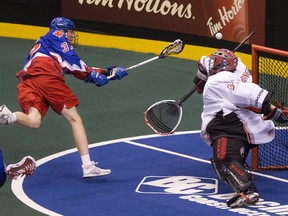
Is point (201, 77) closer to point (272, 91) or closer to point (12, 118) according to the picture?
point (272, 91)

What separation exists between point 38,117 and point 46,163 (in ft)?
2.16

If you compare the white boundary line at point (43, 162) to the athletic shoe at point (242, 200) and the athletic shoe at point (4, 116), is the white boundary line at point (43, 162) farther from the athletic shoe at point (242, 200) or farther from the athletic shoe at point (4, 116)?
the athletic shoe at point (242, 200)

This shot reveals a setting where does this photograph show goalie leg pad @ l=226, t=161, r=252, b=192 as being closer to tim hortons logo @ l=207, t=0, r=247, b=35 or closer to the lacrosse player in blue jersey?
the lacrosse player in blue jersey

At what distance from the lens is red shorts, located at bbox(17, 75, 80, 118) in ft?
35.1

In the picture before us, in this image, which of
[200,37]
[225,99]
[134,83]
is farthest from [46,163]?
[200,37]

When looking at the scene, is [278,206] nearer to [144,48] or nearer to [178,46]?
[178,46]

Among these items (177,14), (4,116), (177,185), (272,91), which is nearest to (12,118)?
(4,116)

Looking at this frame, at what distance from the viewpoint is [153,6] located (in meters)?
14.9

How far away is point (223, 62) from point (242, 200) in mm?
1319

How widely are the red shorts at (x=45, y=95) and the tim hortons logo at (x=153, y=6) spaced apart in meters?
4.20

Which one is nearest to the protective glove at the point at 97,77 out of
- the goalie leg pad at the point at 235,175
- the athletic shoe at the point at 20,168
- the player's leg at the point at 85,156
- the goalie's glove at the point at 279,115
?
the player's leg at the point at 85,156

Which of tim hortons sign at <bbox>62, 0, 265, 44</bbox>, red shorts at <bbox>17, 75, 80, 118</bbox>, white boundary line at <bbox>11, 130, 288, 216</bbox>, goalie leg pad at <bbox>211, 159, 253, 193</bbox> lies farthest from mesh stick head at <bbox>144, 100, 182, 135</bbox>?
tim hortons sign at <bbox>62, 0, 265, 44</bbox>

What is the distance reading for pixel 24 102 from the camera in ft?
35.1

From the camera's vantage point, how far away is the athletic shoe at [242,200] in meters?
9.62
